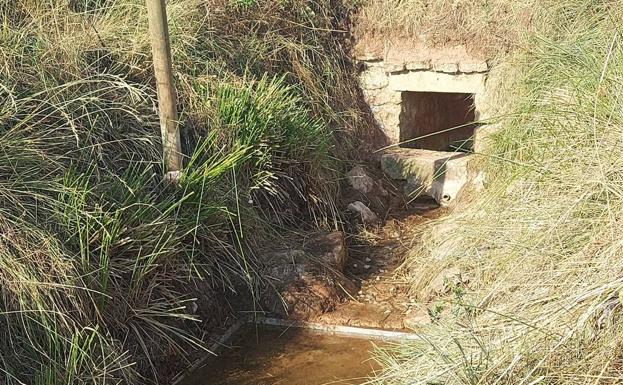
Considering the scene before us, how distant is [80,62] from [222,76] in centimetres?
115

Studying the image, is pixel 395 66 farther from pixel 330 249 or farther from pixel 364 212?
pixel 330 249

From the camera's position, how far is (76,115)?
4.05m

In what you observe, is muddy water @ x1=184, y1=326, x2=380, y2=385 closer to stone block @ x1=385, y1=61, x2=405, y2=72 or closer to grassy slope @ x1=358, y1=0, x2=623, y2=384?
grassy slope @ x1=358, y1=0, x2=623, y2=384

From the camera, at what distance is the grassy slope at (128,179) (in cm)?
311

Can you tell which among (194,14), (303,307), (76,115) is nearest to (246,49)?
(194,14)

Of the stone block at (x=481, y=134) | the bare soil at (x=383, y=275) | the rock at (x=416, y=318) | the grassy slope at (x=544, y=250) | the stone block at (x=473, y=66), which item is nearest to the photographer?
the grassy slope at (x=544, y=250)

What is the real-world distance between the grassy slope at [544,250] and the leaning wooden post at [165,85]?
163cm

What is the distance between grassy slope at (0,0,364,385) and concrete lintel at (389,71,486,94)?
2.89 feet

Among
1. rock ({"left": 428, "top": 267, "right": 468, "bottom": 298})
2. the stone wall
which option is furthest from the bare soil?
the stone wall

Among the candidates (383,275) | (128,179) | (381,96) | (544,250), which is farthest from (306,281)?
(381,96)

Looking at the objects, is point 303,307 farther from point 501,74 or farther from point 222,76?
point 501,74

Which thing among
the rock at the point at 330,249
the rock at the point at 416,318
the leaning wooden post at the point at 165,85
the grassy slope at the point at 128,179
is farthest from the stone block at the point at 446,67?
the leaning wooden post at the point at 165,85

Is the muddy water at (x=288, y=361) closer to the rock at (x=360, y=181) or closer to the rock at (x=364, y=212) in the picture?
the rock at (x=364, y=212)

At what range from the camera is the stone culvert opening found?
269 inches
